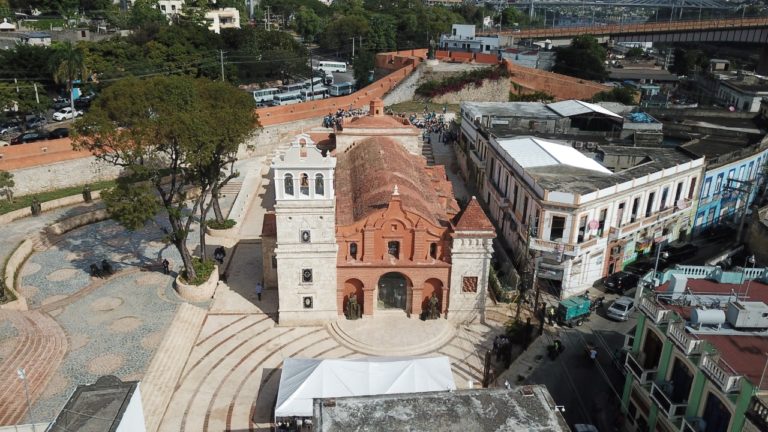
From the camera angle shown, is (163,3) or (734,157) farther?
(163,3)

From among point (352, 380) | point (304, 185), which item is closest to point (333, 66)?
point (304, 185)

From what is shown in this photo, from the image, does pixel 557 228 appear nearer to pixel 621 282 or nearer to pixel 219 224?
pixel 621 282

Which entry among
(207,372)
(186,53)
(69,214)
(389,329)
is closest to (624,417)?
(389,329)

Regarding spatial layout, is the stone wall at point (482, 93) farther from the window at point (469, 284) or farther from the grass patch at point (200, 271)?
the window at point (469, 284)

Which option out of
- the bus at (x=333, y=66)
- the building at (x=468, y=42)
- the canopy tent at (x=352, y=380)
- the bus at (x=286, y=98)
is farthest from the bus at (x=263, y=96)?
the canopy tent at (x=352, y=380)

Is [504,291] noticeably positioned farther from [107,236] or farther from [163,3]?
[163,3]

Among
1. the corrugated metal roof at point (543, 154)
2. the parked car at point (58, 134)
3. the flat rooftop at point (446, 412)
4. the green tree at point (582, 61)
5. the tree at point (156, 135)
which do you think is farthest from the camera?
the green tree at point (582, 61)
